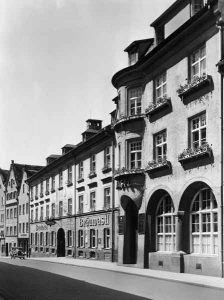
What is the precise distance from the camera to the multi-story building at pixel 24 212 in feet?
226

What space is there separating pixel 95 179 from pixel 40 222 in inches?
812

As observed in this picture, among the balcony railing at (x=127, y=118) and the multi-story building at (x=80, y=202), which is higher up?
the balcony railing at (x=127, y=118)

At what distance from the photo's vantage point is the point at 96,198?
43000mm

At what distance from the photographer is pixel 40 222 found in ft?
202

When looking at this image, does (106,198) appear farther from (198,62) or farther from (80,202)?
(198,62)

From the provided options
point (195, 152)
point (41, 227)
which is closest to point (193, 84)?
point (195, 152)

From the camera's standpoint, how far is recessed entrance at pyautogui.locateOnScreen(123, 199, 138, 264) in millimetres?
33406

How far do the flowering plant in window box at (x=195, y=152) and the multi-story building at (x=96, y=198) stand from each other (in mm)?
13084

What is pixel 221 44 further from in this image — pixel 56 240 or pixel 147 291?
pixel 56 240

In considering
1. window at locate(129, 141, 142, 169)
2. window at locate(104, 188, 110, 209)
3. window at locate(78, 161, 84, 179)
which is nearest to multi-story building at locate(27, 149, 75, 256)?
window at locate(78, 161, 84, 179)

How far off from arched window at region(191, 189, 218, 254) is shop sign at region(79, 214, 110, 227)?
14.2 m

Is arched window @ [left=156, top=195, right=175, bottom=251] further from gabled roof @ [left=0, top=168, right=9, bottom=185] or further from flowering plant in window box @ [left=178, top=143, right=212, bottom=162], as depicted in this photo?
gabled roof @ [left=0, top=168, right=9, bottom=185]

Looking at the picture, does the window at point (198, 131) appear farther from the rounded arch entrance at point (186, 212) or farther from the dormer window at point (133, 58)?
the dormer window at point (133, 58)

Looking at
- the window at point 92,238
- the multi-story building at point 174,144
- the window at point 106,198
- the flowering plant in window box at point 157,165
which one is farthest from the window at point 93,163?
the flowering plant in window box at point 157,165
